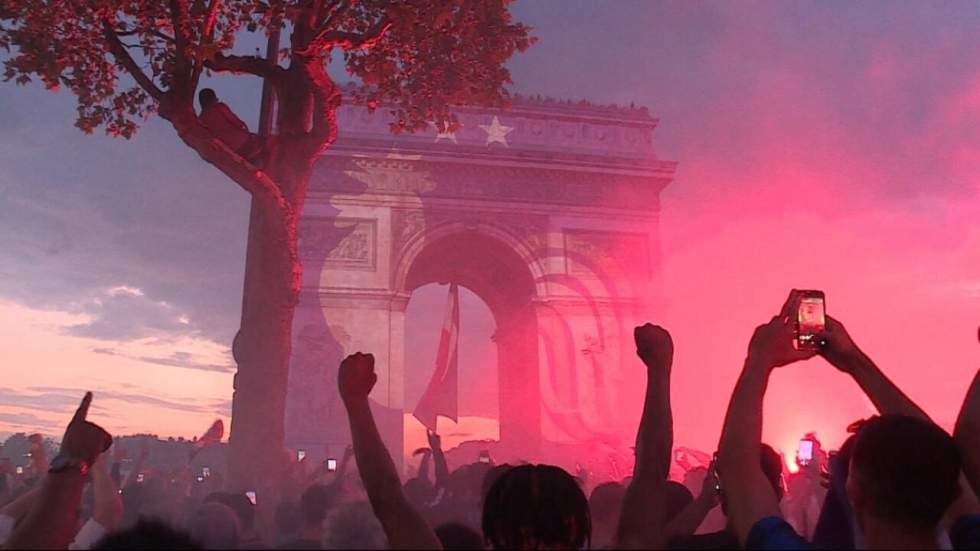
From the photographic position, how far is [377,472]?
222 cm

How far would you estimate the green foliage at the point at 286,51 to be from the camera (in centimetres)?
793

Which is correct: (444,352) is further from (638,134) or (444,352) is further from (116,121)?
(116,121)

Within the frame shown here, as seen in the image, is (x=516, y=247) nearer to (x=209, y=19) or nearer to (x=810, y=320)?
(x=209, y=19)

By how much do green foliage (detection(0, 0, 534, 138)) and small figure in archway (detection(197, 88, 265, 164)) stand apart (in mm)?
259

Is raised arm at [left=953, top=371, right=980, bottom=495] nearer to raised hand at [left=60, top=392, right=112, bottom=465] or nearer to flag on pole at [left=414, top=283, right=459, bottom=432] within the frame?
raised hand at [left=60, top=392, right=112, bottom=465]

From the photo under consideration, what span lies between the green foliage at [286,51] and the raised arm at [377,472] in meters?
6.16

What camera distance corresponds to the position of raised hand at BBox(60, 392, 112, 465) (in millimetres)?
2598

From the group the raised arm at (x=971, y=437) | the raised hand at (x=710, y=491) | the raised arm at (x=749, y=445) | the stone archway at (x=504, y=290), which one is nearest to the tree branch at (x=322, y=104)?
the raised hand at (x=710, y=491)

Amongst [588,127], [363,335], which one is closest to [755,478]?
[363,335]

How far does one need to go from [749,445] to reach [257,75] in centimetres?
823

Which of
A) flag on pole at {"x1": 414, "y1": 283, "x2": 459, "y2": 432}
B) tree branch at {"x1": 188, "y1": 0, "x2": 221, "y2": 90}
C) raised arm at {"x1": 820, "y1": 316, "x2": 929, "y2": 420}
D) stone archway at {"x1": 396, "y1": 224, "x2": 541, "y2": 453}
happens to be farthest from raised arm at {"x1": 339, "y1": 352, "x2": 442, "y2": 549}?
flag on pole at {"x1": 414, "y1": 283, "x2": 459, "y2": 432}

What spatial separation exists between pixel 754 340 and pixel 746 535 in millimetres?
578

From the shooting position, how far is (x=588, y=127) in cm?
2700

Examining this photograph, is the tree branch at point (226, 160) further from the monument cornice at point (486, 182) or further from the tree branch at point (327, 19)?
the monument cornice at point (486, 182)
